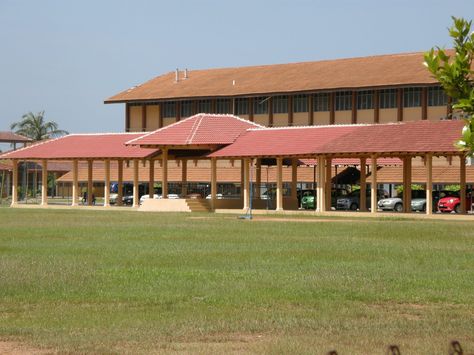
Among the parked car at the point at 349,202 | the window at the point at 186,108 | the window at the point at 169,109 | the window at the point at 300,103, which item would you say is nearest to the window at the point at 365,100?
the window at the point at 300,103

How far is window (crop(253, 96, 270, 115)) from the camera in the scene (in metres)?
96.2

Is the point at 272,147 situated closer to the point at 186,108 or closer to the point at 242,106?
the point at 242,106

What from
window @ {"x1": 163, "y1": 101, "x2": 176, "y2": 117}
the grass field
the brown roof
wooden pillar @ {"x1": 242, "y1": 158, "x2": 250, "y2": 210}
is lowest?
the grass field

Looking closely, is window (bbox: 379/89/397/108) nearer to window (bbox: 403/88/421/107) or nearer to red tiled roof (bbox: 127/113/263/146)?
window (bbox: 403/88/421/107)

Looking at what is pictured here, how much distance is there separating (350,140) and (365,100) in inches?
1000

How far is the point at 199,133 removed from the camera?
7331cm

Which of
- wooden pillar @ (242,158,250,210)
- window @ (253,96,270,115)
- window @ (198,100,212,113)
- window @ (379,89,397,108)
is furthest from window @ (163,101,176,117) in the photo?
wooden pillar @ (242,158,250,210)

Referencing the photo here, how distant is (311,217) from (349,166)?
2025 centimetres

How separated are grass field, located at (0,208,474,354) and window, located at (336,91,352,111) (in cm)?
5037

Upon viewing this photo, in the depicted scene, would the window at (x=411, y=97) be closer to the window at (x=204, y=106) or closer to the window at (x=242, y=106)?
the window at (x=242, y=106)

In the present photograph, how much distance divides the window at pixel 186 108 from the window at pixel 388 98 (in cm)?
1869

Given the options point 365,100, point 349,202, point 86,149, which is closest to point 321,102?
point 365,100

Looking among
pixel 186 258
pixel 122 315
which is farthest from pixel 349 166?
pixel 122 315

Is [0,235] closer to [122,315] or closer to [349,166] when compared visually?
[122,315]
